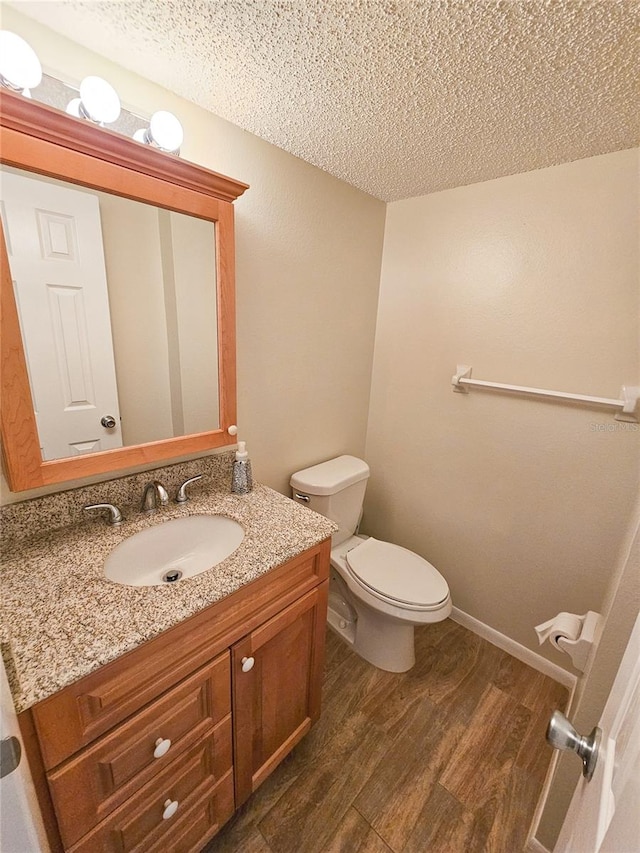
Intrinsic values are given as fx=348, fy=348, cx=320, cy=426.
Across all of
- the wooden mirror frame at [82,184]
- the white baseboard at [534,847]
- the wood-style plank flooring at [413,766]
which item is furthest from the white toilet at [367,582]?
the wooden mirror frame at [82,184]

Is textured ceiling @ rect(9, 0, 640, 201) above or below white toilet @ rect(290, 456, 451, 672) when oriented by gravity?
above

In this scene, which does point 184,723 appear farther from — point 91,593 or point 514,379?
point 514,379

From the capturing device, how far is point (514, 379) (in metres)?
1.56

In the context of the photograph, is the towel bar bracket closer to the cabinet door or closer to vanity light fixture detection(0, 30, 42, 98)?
the cabinet door

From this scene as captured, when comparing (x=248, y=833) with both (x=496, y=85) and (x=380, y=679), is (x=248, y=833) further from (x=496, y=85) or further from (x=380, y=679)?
(x=496, y=85)

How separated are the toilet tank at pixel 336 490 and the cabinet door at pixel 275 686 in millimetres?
494

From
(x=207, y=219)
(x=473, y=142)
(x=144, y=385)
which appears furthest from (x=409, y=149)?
(x=144, y=385)

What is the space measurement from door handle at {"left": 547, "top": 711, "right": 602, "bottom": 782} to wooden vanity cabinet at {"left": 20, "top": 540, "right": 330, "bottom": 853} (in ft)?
2.19

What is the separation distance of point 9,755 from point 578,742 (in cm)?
80

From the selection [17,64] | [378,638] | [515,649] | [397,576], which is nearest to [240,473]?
[397,576]

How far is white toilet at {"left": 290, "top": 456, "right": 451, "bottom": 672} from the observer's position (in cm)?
147

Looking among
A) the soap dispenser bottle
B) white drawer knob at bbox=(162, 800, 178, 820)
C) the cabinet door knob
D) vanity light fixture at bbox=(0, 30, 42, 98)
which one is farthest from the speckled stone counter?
vanity light fixture at bbox=(0, 30, 42, 98)

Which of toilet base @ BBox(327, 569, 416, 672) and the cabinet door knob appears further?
toilet base @ BBox(327, 569, 416, 672)

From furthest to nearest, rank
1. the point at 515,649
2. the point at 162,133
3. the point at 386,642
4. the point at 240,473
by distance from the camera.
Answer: the point at 515,649 < the point at 386,642 < the point at 240,473 < the point at 162,133
